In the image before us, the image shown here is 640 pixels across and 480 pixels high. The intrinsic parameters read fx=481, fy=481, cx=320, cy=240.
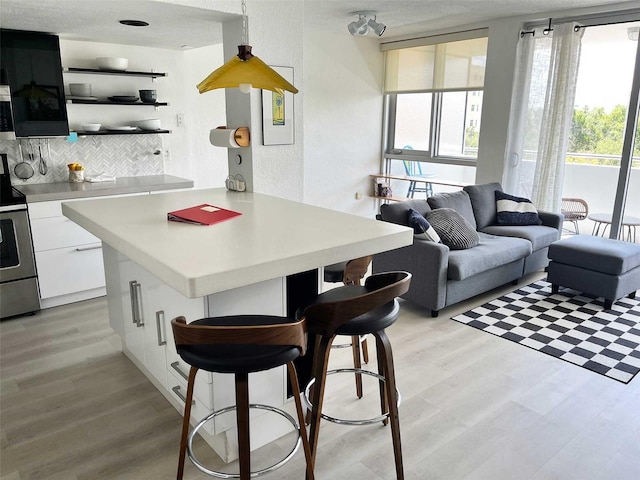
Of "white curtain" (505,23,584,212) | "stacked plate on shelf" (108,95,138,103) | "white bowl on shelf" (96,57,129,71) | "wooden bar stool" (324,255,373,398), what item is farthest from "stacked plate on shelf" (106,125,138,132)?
"white curtain" (505,23,584,212)

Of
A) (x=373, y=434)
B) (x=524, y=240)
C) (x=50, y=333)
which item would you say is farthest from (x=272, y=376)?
(x=524, y=240)

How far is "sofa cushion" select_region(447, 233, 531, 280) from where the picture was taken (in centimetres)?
365

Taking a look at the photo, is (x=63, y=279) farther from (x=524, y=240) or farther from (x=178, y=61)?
(x=524, y=240)

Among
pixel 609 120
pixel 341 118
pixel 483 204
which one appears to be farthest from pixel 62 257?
pixel 609 120

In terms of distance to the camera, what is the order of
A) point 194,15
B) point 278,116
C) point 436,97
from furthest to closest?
1. point 436,97
2. point 278,116
3. point 194,15

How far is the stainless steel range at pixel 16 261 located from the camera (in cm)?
356

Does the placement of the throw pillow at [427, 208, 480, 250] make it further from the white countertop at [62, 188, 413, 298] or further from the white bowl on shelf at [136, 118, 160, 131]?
the white bowl on shelf at [136, 118, 160, 131]

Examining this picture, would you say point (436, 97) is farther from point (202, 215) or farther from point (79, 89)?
point (202, 215)

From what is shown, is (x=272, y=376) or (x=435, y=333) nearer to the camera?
(x=272, y=376)

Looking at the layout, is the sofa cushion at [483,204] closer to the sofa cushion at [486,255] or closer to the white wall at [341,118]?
the sofa cushion at [486,255]

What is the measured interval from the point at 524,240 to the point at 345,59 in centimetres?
323

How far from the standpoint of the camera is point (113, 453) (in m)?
2.21

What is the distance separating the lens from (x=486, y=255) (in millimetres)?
3861

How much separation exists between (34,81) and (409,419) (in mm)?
3769
